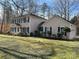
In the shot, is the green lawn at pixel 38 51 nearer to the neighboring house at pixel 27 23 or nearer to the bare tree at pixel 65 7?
the neighboring house at pixel 27 23

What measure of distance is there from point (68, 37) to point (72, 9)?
1589cm

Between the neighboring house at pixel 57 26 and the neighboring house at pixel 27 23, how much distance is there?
2710mm

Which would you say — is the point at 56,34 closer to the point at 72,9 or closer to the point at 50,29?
the point at 50,29

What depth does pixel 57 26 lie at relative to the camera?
1100 inches

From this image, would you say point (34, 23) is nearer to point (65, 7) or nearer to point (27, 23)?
point (27, 23)

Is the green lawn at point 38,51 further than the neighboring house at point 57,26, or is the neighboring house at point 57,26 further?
the neighboring house at point 57,26

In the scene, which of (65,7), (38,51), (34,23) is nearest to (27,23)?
(34,23)

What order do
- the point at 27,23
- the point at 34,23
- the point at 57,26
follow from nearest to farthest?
the point at 57,26 → the point at 34,23 → the point at 27,23

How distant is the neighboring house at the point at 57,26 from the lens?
26.1 m

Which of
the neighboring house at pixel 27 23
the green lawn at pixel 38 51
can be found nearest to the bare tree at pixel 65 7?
the neighboring house at pixel 27 23

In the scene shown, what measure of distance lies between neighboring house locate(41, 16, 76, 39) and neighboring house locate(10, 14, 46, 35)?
271 centimetres

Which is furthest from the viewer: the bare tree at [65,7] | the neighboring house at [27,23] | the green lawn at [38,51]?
the bare tree at [65,7]

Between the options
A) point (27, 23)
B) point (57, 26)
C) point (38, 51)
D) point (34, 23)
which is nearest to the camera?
point (38, 51)

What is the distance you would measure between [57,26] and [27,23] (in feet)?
25.1
